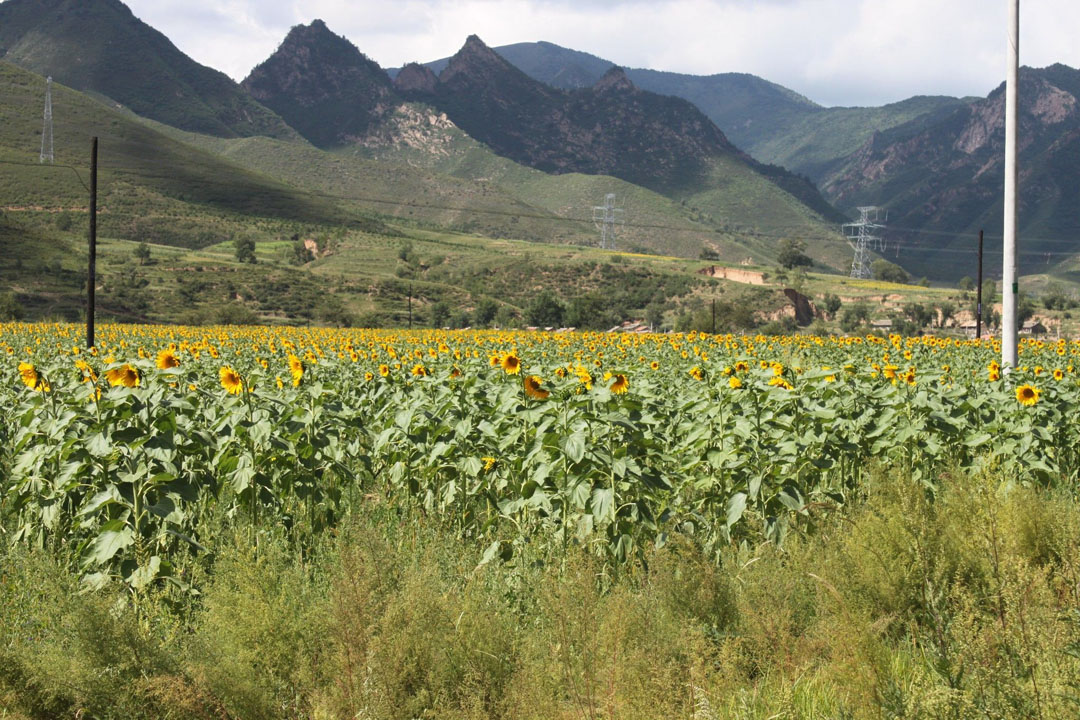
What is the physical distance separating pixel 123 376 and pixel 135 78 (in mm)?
213454

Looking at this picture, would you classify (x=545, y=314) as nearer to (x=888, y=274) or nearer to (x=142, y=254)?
(x=142, y=254)

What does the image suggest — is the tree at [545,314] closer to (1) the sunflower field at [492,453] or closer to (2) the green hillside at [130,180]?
(2) the green hillside at [130,180]

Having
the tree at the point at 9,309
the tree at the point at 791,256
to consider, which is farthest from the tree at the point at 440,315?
the tree at the point at 791,256

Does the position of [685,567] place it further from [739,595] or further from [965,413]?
[965,413]

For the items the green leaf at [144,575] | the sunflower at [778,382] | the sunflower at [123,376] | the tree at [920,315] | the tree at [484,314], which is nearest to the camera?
the green leaf at [144,575]

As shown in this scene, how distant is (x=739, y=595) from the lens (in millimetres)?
4293

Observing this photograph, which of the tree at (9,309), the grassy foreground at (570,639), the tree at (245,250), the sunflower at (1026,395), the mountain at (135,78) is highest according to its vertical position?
the mountain at (135,78)

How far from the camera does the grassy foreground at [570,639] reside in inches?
125

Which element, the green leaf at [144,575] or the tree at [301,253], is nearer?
the green leaf at [144,575]

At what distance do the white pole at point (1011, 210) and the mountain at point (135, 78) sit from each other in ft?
600

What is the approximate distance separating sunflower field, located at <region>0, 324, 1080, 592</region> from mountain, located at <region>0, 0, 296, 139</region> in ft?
610

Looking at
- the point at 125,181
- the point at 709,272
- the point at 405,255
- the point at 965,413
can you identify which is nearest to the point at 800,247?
the point at 709,272

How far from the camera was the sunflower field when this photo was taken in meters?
4.96

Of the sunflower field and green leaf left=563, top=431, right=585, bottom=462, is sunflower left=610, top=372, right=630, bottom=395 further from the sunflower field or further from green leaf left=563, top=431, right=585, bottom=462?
green leaf left=563, top=431, right=585, bottom=462
